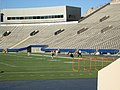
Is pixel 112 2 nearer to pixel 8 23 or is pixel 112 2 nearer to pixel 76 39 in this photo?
pixel 76 39

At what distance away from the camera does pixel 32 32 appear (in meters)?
81.9

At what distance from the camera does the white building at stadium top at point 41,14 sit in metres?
88.3

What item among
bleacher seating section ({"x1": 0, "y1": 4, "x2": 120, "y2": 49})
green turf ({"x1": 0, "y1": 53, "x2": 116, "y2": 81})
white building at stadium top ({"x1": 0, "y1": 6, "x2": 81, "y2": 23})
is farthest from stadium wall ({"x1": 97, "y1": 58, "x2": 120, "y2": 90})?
white building at stadium top ({"x1": 0, "y1": 6, "x2": 81, "y2": 23})

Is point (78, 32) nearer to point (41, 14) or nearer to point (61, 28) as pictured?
point (61, 28)

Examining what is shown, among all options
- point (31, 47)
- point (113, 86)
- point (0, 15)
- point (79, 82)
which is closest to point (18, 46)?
point (31, 47)

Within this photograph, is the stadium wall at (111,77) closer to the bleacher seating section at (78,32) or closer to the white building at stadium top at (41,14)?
the bleacher seating section at (78,32)

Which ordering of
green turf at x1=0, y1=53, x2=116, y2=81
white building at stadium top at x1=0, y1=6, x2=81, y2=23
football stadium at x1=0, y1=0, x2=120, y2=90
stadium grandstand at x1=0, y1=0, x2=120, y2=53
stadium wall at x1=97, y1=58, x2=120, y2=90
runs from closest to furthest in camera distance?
1. stadium wall at x1=97, y1=58, x2=120, y2=90
2. green turf at x1=0, y1=53, x2=116, y2=81
3. football stadium at x1=0, y1=0, x2=120, y2=90
4. stadium grandstand at x1=0, y1=0, x2=120, y2=53
5. white building at stadium top at x1=0, y1=6, x2=81, y2=23

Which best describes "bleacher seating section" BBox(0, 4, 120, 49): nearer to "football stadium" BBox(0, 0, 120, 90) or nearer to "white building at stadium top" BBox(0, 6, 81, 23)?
"football stadium" BBox(0, 0, 120, 90)

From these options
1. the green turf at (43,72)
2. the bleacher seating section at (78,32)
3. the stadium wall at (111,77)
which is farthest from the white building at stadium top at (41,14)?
the stadium wall at (111,77)

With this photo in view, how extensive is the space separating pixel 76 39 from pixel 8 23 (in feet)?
116

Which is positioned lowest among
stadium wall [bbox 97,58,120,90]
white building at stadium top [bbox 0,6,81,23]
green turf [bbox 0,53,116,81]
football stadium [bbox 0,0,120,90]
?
green turf [bbox 0,53,116,81]

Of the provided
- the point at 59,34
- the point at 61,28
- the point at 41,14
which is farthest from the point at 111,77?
the point at 41,14

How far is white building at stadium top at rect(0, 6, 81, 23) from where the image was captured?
88312 mm

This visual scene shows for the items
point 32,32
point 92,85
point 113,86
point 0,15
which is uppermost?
point 0,15
